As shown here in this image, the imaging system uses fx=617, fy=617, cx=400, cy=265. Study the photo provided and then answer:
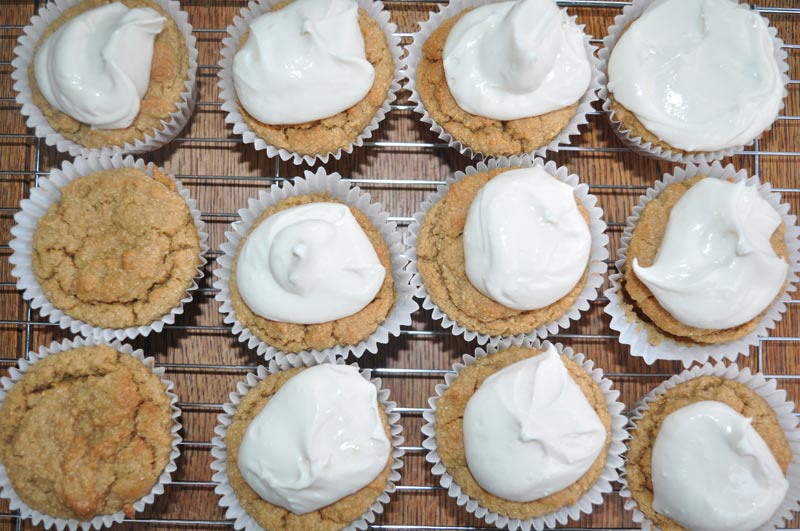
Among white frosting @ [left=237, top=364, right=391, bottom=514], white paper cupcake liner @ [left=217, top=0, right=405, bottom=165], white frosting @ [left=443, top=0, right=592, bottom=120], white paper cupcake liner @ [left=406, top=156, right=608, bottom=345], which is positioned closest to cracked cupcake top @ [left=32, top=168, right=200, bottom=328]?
white paper cupcake liner @ [left=217, top=0, right=405, bottom=165]

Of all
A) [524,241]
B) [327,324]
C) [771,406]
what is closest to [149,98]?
[327,324]

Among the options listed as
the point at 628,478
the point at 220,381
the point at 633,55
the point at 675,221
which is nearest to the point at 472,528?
the point at 628,478

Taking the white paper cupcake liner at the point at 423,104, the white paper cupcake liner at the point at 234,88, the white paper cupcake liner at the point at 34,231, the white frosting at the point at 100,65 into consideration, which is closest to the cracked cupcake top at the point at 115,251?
the white paper cupcake liner at the point at 34,231

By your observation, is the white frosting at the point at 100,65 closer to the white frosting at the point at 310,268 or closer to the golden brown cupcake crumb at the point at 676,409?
the white frosting at the point at 310,268

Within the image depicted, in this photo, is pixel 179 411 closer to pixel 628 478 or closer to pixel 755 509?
pixel 628 478

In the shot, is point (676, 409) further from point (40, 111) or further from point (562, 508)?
point (40, 111)

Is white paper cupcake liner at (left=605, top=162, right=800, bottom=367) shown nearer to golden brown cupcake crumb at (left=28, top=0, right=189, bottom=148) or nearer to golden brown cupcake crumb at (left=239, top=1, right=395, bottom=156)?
golden brown cupcake crumb at (left=239, top=1, right=395, bottom=156)
